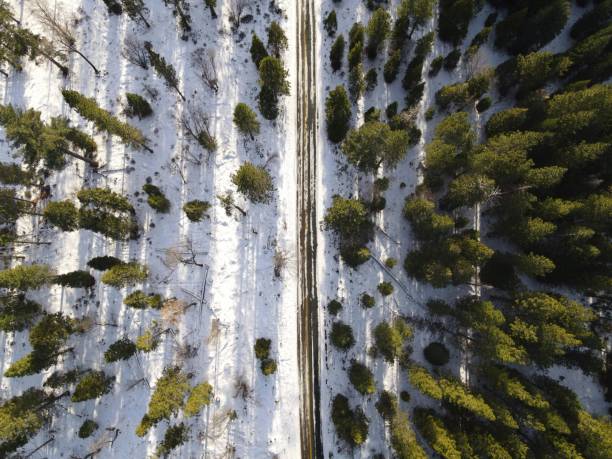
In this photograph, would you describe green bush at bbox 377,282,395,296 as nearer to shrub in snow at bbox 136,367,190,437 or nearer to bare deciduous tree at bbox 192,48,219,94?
shrub in snow at bbox 136,367,190,437

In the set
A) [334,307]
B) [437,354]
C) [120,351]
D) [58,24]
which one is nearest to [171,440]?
[120,351]

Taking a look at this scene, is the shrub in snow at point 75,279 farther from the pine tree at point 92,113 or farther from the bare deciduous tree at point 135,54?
the bare deciduous tree at point 135,54

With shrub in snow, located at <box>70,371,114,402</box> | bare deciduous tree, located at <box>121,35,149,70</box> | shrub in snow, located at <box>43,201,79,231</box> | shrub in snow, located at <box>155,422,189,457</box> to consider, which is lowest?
shrub in snow, located at <box>155,422,189,457</box>

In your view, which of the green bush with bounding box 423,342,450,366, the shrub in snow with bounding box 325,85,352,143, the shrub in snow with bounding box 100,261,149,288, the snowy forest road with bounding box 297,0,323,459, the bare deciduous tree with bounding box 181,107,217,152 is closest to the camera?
the shrub in snow with bounding box 100,261,149,288

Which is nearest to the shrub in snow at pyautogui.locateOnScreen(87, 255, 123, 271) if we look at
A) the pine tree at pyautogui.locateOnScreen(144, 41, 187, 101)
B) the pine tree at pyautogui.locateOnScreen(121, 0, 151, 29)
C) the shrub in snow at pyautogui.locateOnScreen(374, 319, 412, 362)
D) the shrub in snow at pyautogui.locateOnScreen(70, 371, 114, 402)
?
the shrub in snow at pyautogui.locateOnScreen(70, 371, 114, 402)

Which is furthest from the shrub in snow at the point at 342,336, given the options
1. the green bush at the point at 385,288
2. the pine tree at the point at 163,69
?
the pine tree at the point at 163,69

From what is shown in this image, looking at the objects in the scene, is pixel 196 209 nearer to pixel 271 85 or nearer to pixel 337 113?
pixel 271 85
